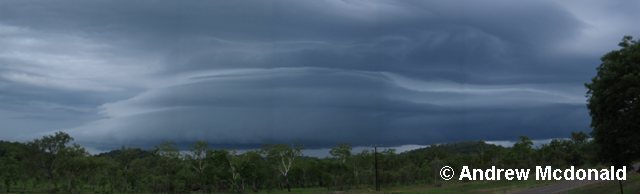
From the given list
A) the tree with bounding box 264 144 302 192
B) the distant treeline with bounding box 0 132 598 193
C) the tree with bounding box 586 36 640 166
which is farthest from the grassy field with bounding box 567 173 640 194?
the tree with bounding box 264 144 302 192

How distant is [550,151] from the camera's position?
11644 cm

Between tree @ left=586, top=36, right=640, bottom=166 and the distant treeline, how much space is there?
75.5 meters

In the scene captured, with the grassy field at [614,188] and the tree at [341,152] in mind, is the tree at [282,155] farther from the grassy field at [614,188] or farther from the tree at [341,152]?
the grassy field at [614,188]

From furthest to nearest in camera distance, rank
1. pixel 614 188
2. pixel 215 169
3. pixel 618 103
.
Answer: pixel 215 169, pixel 614 188, pixel 618 103

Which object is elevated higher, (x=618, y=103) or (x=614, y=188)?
(x=618, y=103)

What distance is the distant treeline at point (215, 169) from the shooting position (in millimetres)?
105062

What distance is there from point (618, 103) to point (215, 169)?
3338 inches

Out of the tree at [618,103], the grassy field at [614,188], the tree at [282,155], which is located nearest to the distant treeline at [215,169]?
the tree at [282,155]

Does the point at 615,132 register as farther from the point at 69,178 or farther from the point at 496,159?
the point at 69,178

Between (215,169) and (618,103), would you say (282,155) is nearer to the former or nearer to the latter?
(215,169)

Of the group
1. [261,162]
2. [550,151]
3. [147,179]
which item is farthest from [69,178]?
[550,151]

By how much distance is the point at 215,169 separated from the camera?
109 m

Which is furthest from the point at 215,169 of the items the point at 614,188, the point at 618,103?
the point at 618,103

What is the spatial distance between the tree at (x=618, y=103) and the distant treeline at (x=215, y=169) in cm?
7555
